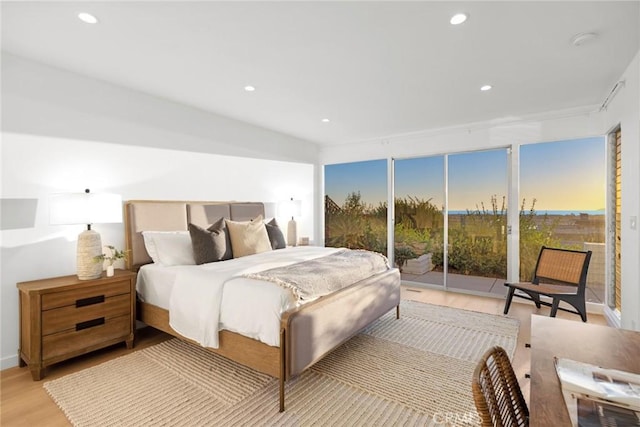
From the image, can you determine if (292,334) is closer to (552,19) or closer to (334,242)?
(552,19)

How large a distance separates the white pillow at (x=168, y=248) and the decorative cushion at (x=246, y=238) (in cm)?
46

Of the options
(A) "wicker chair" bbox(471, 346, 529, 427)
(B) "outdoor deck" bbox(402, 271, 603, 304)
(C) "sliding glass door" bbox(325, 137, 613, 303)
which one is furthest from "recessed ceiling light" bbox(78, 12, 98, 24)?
(B) "outdoor deck" bbox(402, 271, 603, 304)

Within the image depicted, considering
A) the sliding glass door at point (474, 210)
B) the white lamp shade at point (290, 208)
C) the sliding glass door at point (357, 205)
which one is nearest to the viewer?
the sliding glass door at point (474, 210)

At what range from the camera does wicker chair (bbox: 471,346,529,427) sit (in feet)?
2.87

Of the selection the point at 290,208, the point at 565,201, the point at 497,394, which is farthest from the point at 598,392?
the point at 290,208

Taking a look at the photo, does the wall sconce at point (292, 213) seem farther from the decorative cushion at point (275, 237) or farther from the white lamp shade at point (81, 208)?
the white lamp shade at point (81, 208)

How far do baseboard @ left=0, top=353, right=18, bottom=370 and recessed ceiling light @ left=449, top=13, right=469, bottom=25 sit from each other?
4.24 m

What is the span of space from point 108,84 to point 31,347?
2.44 m

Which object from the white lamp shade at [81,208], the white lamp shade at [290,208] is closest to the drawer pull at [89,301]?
the white lamp shade at [81,208]

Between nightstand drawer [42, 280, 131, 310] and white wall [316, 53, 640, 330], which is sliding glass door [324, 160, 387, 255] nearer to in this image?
white wall [316, 53, 640, 330]

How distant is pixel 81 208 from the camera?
8.59ft

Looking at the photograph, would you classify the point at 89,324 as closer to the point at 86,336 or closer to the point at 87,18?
the point at 86,336

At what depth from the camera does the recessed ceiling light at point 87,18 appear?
2047 mm

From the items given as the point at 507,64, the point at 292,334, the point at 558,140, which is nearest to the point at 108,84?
the point at 292,334
